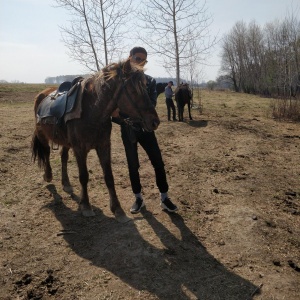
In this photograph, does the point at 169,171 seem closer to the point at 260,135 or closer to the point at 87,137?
the point at 87,137

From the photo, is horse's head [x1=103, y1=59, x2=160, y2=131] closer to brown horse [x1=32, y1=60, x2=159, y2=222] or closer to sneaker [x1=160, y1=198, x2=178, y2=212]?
brown horse [x1=32, y1=60, x2=159, y2=222]

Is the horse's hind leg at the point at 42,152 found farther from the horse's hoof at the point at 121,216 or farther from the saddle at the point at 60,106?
the horse's hoof at the point at 121,216

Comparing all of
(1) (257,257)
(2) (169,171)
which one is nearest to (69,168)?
(2) (169,171)

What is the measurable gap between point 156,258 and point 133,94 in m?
1.66

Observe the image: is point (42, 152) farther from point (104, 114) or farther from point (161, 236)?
point (161, 236)

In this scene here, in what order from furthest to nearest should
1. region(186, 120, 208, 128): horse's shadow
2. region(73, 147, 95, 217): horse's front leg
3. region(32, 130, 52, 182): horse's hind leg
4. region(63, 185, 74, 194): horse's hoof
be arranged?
region(186, 120, 208, 128): horse's shadow, region(32, 130, 52, 182): horse's hind leg, region(63, 185, 74, 194): horse's hoof, region(73, 147, 95, 217): horse's front leg

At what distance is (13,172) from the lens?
5.21 m

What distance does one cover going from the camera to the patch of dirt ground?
7.74ft

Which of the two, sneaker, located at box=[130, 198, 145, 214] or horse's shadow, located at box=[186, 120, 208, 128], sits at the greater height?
horse's shadow, located at box=[186, 120, 208, 128]

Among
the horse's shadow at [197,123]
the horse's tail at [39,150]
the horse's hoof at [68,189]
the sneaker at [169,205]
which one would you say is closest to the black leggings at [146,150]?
the sneaker at [169,205]

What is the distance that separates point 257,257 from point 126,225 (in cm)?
150

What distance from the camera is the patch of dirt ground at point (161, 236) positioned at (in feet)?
7.74

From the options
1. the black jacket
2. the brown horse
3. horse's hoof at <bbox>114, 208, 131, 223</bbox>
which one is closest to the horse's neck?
the brown horse

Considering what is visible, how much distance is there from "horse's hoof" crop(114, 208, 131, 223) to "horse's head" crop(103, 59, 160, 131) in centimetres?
123
